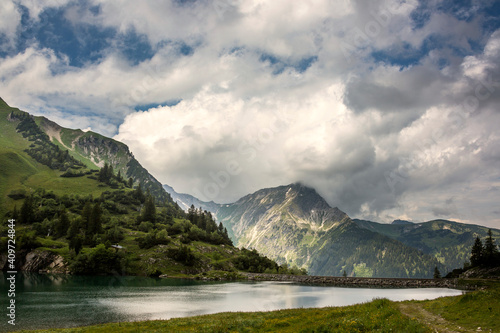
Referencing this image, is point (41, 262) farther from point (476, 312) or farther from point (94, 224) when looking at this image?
point (476, 312)

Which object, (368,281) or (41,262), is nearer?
(41,262)

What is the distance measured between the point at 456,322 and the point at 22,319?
187 feet

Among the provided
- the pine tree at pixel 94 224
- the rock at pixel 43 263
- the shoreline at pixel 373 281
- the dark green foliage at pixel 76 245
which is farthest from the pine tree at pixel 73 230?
the shoreline at pixel 373 281

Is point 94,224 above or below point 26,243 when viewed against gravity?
above

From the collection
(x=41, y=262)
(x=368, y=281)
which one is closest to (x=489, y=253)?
(x=368, y=281)

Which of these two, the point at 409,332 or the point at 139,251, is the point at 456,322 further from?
the point at 139,251

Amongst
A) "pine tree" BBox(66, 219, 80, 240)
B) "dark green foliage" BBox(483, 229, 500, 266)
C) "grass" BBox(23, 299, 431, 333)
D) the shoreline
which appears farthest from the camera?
"pine tree" BBox(66, 219, 80, 240)

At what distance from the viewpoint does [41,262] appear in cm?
15550

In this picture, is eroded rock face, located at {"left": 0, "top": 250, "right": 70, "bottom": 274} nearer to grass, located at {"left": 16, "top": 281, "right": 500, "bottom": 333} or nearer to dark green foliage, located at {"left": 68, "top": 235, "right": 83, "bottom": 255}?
dark green foliage, located at {"left": 68, "top": 235, "right": 83, "bottom": 255}

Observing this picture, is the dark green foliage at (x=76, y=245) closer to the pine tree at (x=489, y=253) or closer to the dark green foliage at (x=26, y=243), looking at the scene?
the dark green foliage at (x=26, y=243)

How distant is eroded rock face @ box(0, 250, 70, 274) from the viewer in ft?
503

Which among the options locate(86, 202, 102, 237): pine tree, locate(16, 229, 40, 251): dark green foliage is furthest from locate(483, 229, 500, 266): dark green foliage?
locate(16, 229, 40, 251): dark green foliage

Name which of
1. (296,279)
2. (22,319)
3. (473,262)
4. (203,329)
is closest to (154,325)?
(203,329)

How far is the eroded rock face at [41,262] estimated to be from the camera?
153 metres
